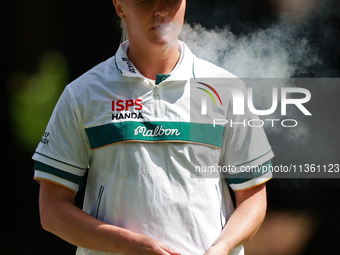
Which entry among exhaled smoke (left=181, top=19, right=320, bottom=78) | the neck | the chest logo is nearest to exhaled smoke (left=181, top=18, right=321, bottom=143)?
exhaled smoke (left=181, top=19, right=320, bottom=78)

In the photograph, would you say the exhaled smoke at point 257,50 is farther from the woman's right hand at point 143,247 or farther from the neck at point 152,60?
the woman's right hand at point 143,247

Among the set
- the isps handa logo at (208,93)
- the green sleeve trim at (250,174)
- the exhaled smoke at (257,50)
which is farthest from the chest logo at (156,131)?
the exhaled smoke at (257,50)

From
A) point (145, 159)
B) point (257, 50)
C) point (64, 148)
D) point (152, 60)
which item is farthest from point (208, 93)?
point (257, 50)

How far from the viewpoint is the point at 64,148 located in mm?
1531

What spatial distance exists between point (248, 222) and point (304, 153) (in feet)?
Answer: 3.32

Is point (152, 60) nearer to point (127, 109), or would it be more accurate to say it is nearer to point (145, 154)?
point (127, 109)

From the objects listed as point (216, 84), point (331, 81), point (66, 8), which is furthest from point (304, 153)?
point (66, 8)

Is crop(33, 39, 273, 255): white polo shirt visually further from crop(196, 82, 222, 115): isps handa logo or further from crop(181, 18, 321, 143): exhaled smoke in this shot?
crop(181, 18, 321, 143): exhaled smoke

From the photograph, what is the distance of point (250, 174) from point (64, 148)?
74cm

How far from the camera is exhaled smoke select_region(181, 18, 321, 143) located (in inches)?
89.3

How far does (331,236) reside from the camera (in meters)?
2.41

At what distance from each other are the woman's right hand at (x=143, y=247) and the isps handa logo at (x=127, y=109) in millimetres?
439

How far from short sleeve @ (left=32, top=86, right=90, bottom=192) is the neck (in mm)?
300

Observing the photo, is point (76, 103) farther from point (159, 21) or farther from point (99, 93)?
point (159, 21)
